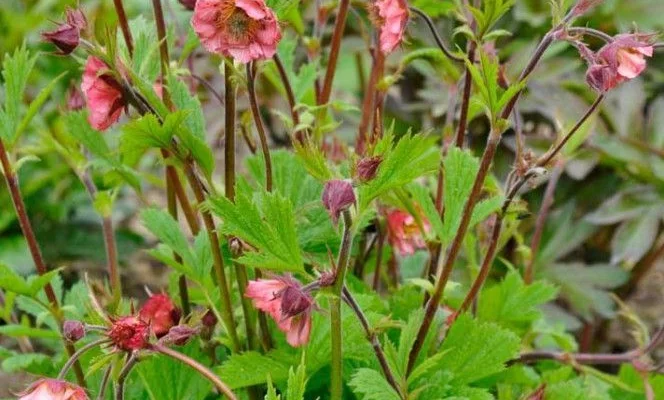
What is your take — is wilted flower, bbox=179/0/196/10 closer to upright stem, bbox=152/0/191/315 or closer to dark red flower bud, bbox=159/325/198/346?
upright stem, bbox=152/0/191/315

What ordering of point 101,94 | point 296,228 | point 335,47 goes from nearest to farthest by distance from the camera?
1. point 101,94
2. point 296,228
3. point 335,47

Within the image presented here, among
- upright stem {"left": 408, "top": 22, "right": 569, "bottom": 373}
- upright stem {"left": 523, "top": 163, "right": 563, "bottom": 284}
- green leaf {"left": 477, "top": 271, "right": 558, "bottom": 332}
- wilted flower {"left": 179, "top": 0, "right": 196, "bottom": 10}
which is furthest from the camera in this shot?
upright stem {"left": 523, "top": 163, "right": 563, "bottom": 284}

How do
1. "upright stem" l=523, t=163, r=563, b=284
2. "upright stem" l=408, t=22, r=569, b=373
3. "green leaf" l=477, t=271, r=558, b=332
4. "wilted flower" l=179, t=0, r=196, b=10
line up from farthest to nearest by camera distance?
1. "upright stem" l=523, t=163, r=563, b=284
2. "green leaf" l=477, t=271, r=558, b=332
3. "wilted flower" l=179, t=0, r=196, b=10
4. "upright stem" l=408, t=22, r=569, b=373

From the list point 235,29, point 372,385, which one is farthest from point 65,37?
point 372,385

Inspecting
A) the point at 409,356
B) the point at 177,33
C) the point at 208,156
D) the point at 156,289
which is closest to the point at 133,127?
the point at 208,156

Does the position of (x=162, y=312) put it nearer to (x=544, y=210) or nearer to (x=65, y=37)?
(x=65, y=37)

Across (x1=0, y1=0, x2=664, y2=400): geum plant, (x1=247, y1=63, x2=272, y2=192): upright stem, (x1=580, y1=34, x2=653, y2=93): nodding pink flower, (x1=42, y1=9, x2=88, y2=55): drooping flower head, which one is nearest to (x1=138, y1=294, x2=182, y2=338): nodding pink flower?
(x1=0, y1=0, x2=664, y2=400): geum plant
